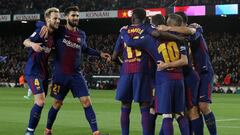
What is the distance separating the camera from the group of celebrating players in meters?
8.37

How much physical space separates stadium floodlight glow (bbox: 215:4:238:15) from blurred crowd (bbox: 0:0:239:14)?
3.73 feet

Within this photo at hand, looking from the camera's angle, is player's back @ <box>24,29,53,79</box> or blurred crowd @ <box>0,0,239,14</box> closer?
player's back @ <box>24,29,53,79</box>

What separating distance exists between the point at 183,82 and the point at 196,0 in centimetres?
3348

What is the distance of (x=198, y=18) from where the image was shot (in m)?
45.0

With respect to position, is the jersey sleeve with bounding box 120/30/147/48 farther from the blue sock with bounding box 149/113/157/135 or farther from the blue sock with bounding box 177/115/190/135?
the blue sock with bounding box 177/115/190/135

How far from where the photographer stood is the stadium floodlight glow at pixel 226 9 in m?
38.3

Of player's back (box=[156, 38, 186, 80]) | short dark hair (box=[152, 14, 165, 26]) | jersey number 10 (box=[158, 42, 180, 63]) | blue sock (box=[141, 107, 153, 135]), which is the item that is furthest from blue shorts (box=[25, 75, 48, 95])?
jersey number 10 (box=[158, 42, 180, 63])

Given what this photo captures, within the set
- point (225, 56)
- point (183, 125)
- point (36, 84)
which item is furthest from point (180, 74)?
point (225, 56)

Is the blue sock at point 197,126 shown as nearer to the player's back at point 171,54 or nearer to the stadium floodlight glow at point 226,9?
the player's back at point 171,54

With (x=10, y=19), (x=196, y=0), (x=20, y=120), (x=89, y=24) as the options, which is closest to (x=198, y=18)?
(x=196, y=0)

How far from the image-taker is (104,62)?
44.6 metres

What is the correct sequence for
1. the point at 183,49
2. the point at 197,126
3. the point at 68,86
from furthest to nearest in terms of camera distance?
the point at 68,86 < the point at 197,126 < the point at 183,49

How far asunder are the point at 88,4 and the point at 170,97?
39.6 m

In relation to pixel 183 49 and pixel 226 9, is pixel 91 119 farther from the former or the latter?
pixel 226 9
